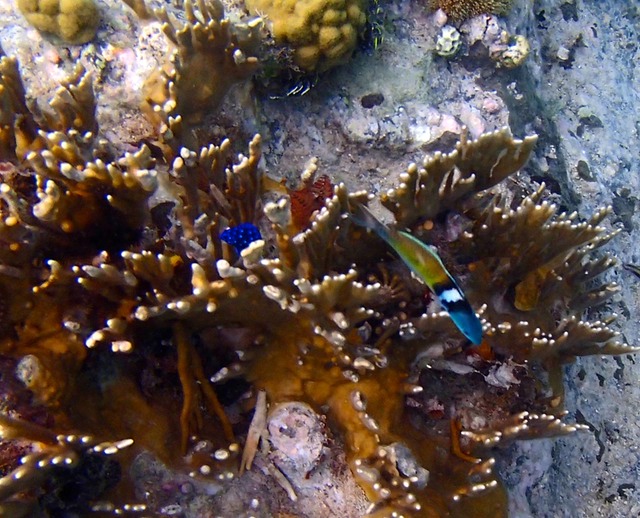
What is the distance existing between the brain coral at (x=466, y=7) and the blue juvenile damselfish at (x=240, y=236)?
3.27 meters

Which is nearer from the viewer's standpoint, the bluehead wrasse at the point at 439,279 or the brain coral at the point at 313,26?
the bluehead wrasse at the point at 439,279

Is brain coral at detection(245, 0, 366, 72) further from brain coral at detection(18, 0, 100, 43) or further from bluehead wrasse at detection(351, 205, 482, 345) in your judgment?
bluehead wrasse at detection(351, 205, 482, 345)

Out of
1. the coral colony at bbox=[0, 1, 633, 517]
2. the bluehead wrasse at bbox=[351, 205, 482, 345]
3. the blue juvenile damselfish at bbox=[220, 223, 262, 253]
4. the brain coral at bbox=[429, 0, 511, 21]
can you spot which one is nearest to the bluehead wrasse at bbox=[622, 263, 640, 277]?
the coral colony at bbox=[0, 1, 633, 517]

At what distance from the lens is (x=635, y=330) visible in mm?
5180

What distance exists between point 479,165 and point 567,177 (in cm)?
224

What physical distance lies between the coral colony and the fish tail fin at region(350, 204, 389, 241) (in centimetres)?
7

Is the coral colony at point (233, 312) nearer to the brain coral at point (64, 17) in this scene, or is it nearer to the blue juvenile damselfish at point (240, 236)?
the blue juvenile damselfish at point (240, 236)

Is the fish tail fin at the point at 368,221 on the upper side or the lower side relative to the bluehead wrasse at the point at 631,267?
upper

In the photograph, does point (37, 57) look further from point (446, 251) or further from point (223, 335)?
point (446, 251)

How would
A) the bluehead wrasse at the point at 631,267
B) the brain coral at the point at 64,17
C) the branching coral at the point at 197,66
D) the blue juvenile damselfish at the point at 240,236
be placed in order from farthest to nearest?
1. the bluehead wrasse at the point at 631,267
2. the brain coral at the point at 64,17
3. the branching coral at the point at 197,66
4. the blue juvenile damselfish at the point at 240,236

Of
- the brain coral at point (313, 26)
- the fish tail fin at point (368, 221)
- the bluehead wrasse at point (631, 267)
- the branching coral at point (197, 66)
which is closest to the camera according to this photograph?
the fish tail fin at point (368, 221)

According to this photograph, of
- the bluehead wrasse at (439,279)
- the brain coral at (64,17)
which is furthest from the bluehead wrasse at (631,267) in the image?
the brain coral at (64,17)

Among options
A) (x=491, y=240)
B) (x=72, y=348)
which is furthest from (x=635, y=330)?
(x=72, y=348)

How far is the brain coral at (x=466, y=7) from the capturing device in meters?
4.76
